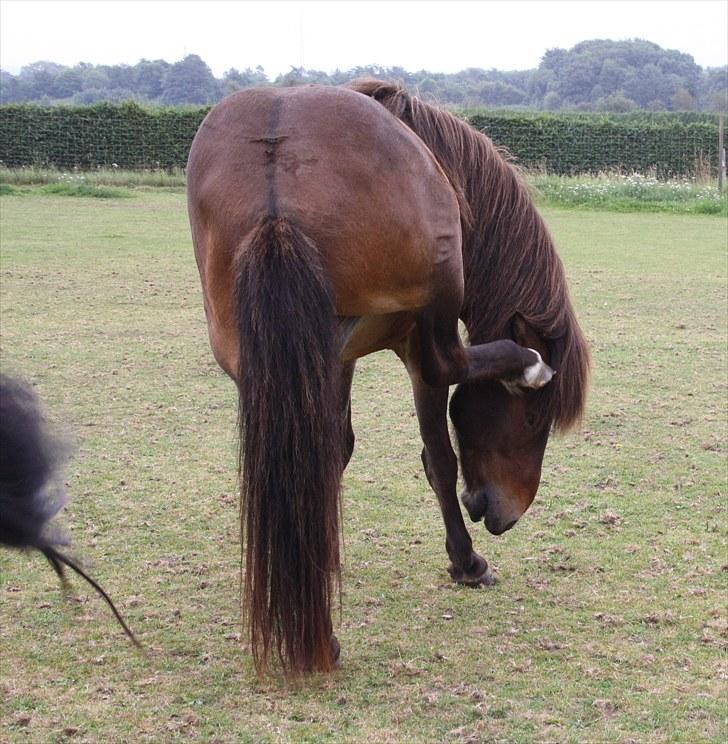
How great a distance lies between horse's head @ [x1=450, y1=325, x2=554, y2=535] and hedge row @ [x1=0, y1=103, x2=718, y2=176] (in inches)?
870

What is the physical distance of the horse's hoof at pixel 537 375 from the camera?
349cm

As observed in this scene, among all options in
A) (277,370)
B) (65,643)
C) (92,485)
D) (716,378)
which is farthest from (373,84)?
(716,378)

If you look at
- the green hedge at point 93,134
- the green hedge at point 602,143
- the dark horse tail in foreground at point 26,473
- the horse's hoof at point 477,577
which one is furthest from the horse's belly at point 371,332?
the green hedge at point 93,134

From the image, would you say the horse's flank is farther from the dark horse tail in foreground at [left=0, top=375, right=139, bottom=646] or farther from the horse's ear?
the dark horse tail in foreground at [left=0, top=375, right=139, bottom=646]

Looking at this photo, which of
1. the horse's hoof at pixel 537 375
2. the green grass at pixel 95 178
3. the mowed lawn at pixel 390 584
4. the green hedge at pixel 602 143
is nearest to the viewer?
the mowed lawn at pixel 390 584

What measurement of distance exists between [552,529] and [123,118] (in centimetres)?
2325

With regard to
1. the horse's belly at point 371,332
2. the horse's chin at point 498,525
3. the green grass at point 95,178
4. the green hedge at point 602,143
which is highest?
the green hedge at point 602,143

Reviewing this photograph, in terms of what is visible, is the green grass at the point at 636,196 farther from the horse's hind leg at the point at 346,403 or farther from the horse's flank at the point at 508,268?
the horse's flank at the point at 508,268

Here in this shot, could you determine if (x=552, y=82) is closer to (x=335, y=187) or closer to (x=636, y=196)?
(x=636, y=196)

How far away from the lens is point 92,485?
4.73 m

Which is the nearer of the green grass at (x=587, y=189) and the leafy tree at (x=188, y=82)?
the green grass at (x=587, y=189)

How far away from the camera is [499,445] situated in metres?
3.75

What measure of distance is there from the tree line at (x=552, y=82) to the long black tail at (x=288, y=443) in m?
30.8

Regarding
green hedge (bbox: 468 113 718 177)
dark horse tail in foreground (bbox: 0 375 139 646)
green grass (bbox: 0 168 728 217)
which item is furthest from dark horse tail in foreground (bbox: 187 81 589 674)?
green hedge (bbox: 468 113 718 177)
